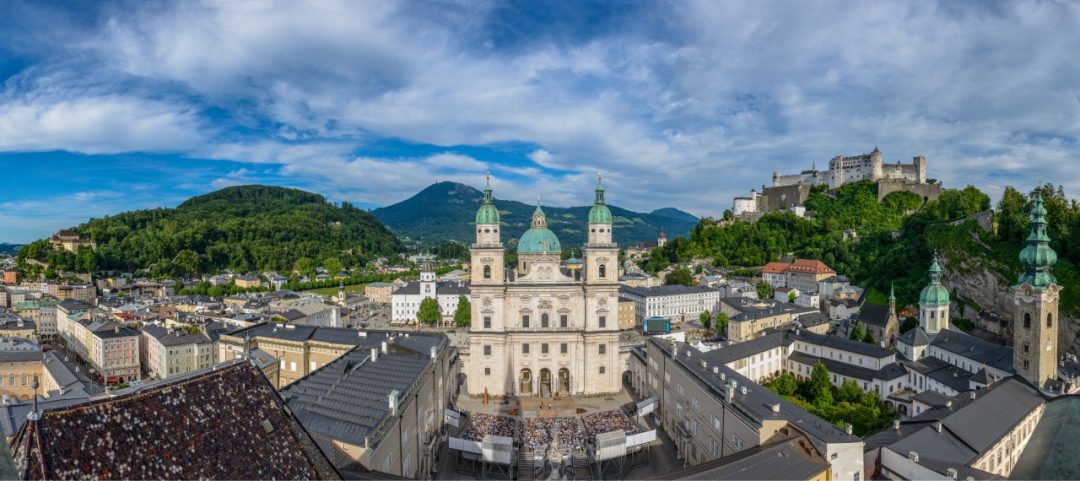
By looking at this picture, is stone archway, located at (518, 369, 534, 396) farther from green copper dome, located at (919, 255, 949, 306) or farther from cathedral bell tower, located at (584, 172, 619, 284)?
green copper dome, located at (919, 255, 949, 306)

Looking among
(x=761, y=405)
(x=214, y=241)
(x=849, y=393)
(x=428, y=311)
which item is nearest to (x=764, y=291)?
(x=849, y=393)

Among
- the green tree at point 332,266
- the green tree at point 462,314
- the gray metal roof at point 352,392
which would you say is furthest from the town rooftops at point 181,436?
the green tree at point 332,266

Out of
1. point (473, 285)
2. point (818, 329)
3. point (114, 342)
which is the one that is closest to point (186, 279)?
point (114, 342)

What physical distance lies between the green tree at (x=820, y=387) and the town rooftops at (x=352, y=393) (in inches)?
1000

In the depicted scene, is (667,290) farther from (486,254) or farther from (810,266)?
(486,254)

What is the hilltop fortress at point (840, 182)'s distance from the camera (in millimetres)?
89125

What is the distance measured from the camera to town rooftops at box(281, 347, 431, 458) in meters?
15.6

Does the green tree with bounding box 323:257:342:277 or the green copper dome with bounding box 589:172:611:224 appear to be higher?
the green copper dome with bounding box 589:172:611:224

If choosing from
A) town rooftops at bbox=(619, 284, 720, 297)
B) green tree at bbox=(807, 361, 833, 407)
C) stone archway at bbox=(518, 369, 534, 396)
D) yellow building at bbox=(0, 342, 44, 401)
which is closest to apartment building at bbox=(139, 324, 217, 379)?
yellow building at bbox=(0, 342, 44, 401)

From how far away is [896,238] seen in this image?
224ft

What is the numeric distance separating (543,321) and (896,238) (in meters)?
52.6

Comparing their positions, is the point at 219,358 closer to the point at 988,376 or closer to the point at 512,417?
the point at 512,417

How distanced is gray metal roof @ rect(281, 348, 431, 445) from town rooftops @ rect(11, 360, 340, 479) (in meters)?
6.04

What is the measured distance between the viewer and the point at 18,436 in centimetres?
700
